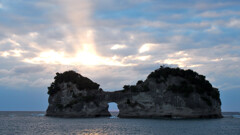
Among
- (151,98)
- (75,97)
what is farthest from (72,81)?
(151,98)

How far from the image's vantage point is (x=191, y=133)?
4072 cm

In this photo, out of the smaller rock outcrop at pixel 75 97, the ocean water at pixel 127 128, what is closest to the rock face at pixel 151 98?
the smaller rock outcrop at pixel 75 97

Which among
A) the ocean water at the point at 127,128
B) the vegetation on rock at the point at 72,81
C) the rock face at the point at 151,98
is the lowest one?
the ocean water at the point at 127,128

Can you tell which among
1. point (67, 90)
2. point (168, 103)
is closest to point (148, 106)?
point (168, 103)

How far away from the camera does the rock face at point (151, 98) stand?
74.9 metres

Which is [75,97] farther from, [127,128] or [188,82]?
[127,128]

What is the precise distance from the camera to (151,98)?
78.8 m

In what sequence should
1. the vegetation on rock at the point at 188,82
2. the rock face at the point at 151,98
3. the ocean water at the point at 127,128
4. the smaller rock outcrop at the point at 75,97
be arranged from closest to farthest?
the ocean water at the point at 127,128
the rock face at the point at 151,98
the vegetation on rock at the point at 188,82
the smaller rock outcrop at the point at 75,97

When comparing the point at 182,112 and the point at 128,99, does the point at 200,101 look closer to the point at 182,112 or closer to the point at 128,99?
the point at 182,112

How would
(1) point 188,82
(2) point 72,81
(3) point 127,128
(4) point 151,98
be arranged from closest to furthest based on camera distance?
1. (3) point 127,128
2. (1) point 188,82
3. (4) point 151,98
4. (2) point 72,81

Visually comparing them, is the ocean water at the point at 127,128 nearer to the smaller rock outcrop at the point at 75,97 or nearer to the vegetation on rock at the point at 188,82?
the vegetation on rock at the point at 188,82

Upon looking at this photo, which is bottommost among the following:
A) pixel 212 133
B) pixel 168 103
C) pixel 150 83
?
pixel 212 133

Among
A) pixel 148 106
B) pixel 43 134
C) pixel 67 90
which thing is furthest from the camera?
pixel 67 90

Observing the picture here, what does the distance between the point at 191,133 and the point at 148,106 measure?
1499 inches
